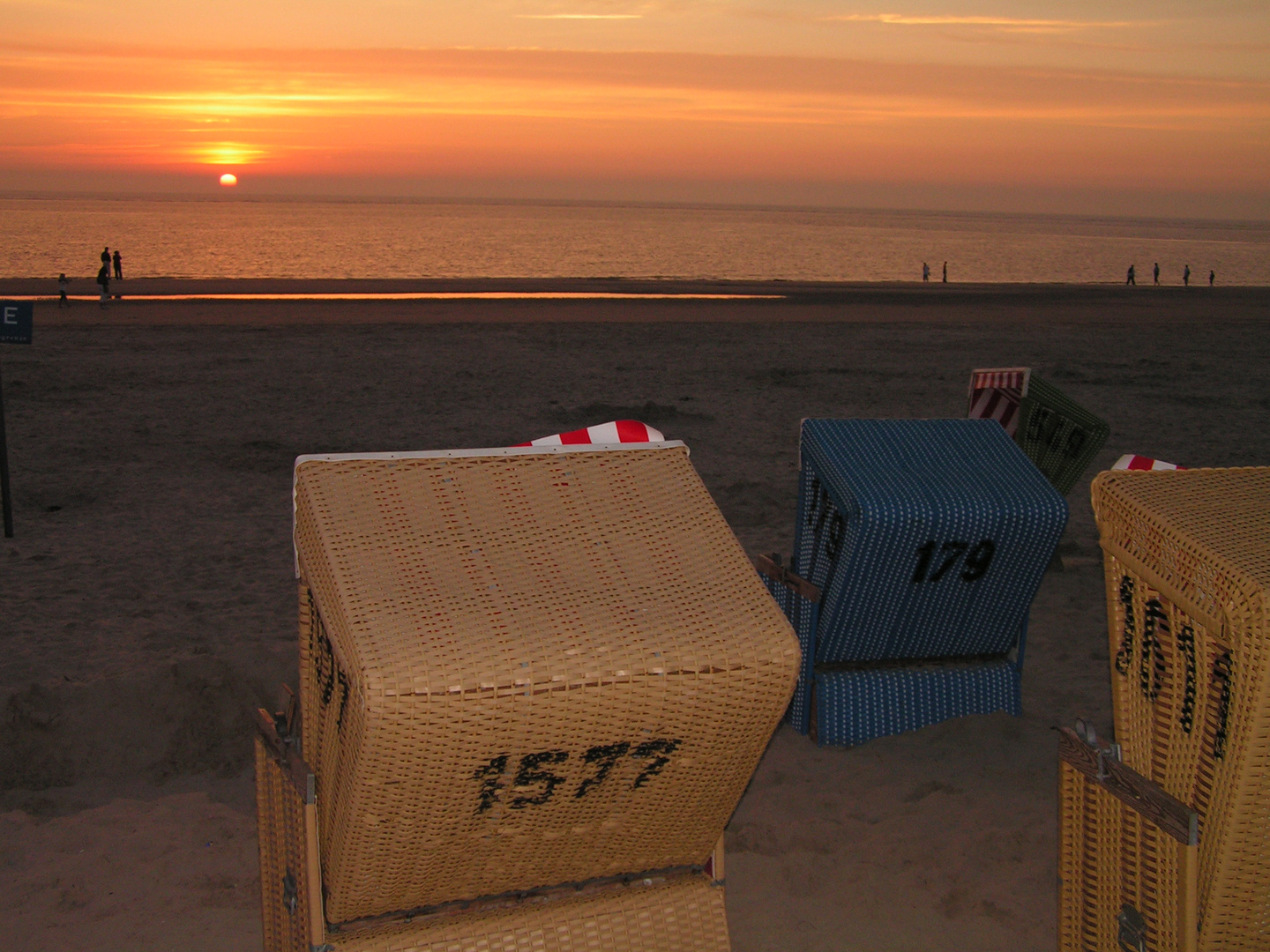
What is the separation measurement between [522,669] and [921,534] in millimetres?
3240

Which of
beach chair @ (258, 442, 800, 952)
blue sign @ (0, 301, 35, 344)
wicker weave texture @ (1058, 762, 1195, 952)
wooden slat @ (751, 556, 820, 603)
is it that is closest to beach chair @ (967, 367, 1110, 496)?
wooden slat @ (751, 556, 820, 603)

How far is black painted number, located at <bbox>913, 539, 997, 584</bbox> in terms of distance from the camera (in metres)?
5.18

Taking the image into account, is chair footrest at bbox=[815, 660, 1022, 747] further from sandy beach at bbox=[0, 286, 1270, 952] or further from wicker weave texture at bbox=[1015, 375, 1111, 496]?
wicker weave texture at bbox=[1015, 375, 1111, 496]

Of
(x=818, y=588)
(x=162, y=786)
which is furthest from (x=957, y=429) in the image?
(x=162, y=786)

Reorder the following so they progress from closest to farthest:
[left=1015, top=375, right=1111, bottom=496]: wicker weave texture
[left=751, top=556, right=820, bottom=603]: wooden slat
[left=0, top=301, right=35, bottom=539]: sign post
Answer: [left=751, top=556, right=820, bottom=603]: wooden slat
[left=1015, top=375, right=1111, bottom=496]: wicker weave texture
[left=0, top=301, right=35, bottom=539]: sign post

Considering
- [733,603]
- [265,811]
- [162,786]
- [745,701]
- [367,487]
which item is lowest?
[162,786]

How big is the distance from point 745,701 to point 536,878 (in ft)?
2.66

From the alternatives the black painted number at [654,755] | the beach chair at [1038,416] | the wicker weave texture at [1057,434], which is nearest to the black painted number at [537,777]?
the black painted number at [654,755]

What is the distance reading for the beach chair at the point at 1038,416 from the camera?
7.86 metres

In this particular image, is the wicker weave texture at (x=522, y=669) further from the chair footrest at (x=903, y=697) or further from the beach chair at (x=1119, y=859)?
the chair footrest at (x=903, y=697)

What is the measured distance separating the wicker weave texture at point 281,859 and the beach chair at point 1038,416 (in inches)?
240

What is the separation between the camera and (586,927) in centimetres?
284

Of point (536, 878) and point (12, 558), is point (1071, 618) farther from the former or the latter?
point (12, 558)

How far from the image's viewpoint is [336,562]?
96.5 inches
